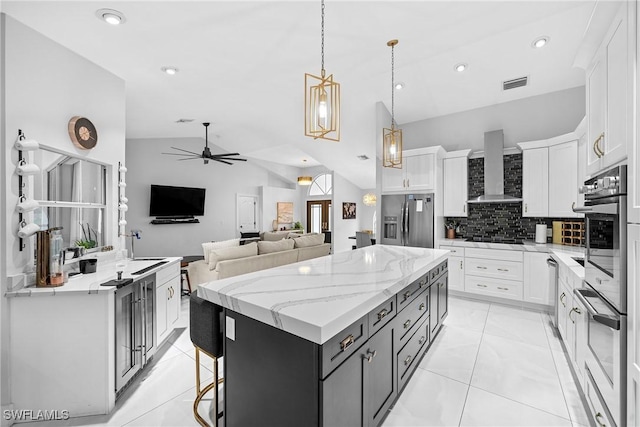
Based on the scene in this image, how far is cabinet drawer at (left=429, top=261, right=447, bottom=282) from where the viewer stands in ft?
8.48

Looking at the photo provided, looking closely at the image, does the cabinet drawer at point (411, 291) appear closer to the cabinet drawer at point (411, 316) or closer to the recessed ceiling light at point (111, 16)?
the cabinet drawer at point (411, 316)

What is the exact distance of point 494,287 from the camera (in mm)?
4027

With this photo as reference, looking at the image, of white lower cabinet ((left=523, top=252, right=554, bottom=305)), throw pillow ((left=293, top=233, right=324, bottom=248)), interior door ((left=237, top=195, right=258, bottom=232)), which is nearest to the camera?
white lower cabinet ((left=523, top=252, right=554, bottom=305))

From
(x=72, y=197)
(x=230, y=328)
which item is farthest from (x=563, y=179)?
(x=72, y=197)

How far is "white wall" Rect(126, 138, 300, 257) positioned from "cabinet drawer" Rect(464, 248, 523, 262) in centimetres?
610

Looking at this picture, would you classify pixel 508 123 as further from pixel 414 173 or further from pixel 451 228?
pixel 451 228

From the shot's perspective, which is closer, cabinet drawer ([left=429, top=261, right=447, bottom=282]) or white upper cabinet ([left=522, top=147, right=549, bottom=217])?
cabinet drawer ([left=429, top=261, right=447, bottom=282])

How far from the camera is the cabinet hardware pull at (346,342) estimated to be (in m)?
1.26

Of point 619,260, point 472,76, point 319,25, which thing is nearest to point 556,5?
point 472,76

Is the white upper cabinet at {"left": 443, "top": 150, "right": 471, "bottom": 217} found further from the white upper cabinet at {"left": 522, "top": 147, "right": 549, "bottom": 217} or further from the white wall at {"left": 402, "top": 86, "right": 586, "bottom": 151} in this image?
the white upper cabinet at {"left": 522, "top": 147, "right": 549, "bottom": 217}

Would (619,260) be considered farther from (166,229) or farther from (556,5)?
(166,229)

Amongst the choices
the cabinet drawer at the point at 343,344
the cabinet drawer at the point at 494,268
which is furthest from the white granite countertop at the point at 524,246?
the cabinet drawer at the point at 343,344

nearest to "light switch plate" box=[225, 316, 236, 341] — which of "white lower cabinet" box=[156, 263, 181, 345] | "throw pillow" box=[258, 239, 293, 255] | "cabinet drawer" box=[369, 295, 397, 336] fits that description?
"cabinet drawer" box=[369, 295, 397, 336]

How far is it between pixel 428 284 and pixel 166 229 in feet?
21.2
